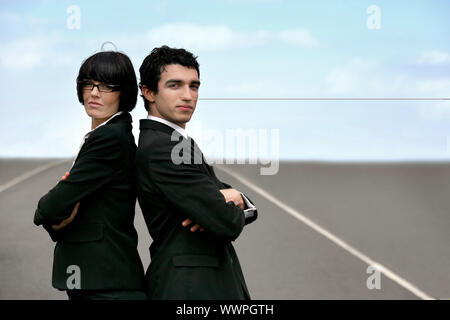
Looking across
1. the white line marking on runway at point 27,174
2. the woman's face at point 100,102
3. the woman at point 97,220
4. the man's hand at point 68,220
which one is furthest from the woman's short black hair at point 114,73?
the white line marking on runway at point 27,174

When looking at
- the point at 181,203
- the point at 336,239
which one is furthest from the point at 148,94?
the point at 336,239

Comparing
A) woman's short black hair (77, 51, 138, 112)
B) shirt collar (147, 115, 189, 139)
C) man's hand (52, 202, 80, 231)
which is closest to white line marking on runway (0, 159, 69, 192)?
woman's short black hair (77, 51, 138, 112)

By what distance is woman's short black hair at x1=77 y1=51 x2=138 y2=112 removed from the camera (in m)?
2.75

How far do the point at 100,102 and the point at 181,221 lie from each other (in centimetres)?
66

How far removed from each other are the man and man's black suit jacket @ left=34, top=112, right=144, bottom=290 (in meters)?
0.09

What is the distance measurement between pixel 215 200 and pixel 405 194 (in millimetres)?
12232

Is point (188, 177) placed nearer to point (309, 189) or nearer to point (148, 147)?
point (148, 147)

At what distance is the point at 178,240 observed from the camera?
255 centimetres

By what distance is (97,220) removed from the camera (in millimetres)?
2615

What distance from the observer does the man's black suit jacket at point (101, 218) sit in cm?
260

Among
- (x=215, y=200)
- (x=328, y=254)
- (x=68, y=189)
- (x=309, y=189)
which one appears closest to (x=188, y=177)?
(x=215, y=200)

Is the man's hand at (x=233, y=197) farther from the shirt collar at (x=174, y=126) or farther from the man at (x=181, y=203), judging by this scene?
the shirt collar at (x=174, y=126)

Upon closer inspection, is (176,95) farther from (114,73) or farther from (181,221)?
(181,221)

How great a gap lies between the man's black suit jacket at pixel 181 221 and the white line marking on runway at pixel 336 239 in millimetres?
8176
